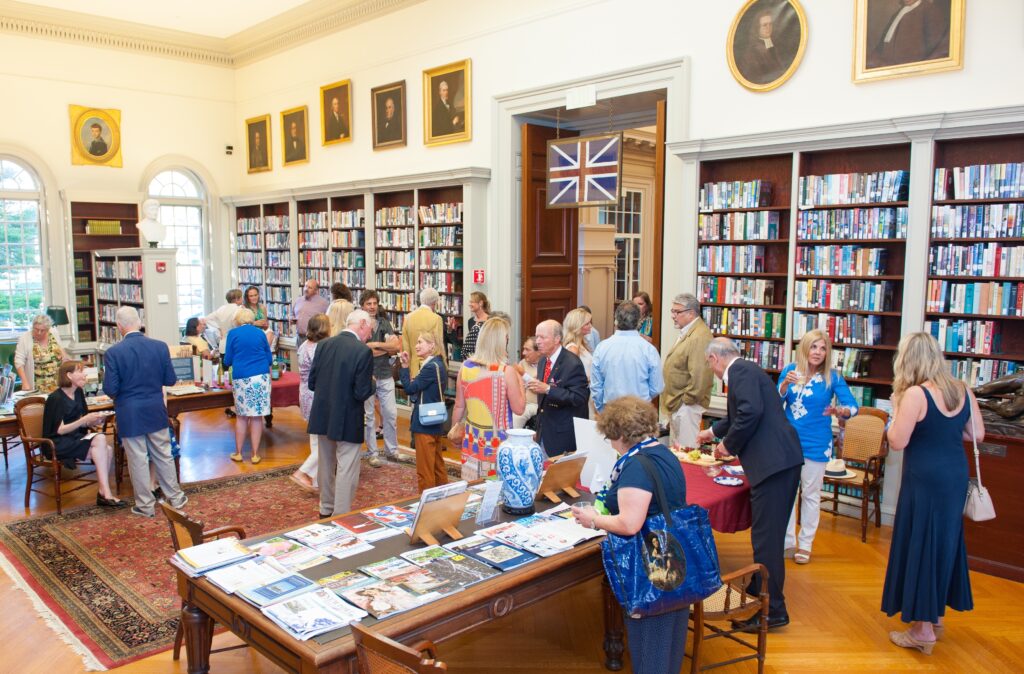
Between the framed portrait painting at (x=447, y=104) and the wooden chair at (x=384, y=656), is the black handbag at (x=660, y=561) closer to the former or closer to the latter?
the wooden chair at (x=384, y=656)

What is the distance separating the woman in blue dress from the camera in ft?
12.7

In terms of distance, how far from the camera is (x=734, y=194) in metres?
6.75

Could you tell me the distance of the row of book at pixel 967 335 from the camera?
5.51 metres

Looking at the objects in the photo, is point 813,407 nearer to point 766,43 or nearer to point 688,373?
point 688,373

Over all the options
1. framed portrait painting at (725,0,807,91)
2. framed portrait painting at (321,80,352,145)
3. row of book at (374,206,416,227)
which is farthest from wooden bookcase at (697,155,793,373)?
framed portrait painting at (321,80,352,145)

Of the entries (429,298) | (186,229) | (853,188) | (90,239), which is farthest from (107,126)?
(853,188)

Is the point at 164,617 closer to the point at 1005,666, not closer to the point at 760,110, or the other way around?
the point at 1005,666

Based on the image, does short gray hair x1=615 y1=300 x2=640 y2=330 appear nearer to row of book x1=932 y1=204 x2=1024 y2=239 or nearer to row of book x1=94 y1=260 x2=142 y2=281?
row of book x1=932 y1=204 x2=1024 y2=239

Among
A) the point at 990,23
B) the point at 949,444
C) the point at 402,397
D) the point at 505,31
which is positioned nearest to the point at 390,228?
the point at 402,397

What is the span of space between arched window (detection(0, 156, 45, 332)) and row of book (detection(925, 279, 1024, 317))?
1186 cm

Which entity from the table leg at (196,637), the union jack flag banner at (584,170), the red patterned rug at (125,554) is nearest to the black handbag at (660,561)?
the table leg at (196,637)

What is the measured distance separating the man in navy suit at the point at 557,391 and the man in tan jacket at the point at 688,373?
119 centimetres

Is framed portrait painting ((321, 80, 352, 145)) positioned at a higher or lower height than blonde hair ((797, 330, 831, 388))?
higher

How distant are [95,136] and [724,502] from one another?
1142cm
